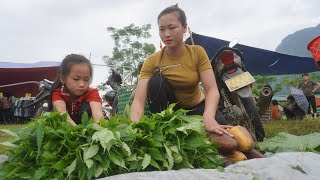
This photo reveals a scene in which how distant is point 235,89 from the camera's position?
A: 3020mm

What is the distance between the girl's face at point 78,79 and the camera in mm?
2586

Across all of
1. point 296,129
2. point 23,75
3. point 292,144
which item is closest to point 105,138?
point 292,144

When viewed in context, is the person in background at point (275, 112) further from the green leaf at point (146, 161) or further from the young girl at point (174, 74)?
the green leaf at point (146, 161)

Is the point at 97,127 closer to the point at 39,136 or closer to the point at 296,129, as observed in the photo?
the point at 39,136

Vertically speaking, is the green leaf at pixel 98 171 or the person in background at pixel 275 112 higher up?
the green leaf at pixel 98 171

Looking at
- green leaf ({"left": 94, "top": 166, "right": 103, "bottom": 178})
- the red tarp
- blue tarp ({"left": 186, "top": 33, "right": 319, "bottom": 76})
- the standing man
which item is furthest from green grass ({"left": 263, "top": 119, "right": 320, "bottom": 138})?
the red tarp

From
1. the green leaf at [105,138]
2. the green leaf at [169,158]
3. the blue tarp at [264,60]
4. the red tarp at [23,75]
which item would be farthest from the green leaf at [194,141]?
the red tarp at [23,75]

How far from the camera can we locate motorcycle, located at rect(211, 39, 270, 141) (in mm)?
3039

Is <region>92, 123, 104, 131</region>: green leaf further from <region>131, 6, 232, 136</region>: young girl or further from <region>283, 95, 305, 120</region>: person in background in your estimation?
<region>283, 95, 305, 120</region>: person in background

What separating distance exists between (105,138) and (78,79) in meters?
1.13

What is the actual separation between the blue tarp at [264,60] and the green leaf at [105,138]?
6.06 metres

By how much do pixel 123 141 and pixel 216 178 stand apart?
0.43 metres

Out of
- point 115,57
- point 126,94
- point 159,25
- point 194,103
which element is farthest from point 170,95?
point 115,57

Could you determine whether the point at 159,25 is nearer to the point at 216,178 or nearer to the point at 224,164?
the point at 224,164
